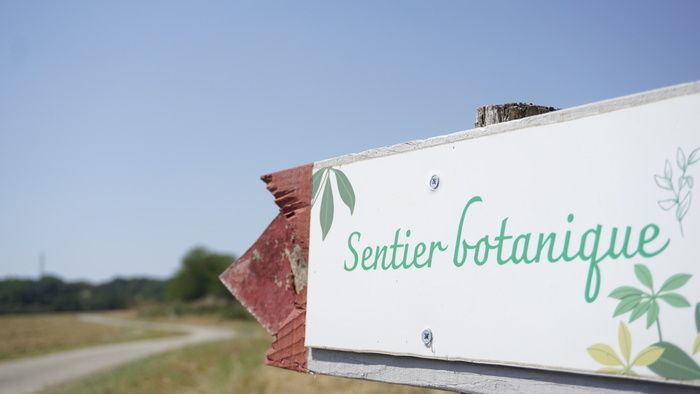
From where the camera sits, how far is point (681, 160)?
5.33ft

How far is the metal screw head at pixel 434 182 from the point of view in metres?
2.18

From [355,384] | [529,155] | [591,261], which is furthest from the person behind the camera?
[355,384]

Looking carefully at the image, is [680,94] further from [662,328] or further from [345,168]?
[345,168]

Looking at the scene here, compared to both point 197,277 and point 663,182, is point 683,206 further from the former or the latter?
point 197,277

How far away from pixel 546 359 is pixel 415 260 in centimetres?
50

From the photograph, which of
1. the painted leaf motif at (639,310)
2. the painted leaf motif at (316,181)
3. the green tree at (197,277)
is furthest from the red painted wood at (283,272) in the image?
the green tree at (197,277)

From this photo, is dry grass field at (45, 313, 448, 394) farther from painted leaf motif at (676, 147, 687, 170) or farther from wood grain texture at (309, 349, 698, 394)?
painted leaf motif at (676, 147, 687, 170)

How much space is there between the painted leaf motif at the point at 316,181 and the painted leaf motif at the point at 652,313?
1252 mm

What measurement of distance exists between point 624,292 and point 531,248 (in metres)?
0.27

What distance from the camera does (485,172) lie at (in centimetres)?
204

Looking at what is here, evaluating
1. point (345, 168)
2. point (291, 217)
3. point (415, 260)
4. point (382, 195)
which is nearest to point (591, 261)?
point (415, 260)

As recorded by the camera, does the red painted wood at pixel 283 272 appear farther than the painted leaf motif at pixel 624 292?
Yes

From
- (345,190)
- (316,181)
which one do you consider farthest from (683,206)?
(316,181)

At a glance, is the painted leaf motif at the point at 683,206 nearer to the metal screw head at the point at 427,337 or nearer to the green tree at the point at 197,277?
the metal screw head at the point at 427,337
